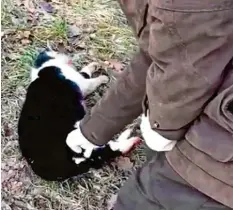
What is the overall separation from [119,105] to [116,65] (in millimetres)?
773

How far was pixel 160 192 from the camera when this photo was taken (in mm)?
2141

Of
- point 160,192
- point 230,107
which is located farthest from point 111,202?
point 230,107

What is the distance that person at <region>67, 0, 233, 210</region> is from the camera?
1.77m

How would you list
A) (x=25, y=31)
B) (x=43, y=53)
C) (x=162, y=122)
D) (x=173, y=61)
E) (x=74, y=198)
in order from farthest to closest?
(x=25, y=31)
(x=43, y=53)
(x=74, y=198)
(x=162, y=122)
(x=173, y=61)

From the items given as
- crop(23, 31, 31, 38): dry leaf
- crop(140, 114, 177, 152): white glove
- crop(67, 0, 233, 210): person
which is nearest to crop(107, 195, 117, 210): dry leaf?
crop(67, 0, 233, 210): person

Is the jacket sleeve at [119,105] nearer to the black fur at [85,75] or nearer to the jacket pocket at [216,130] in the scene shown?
the jacket pocket at [216,130]

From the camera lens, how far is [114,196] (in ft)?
A: 9.14

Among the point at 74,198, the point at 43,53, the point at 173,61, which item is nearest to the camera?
the point at 173,61

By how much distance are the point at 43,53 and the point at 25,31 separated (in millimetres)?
Answer: 250

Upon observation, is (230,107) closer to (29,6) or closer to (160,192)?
(160,192)

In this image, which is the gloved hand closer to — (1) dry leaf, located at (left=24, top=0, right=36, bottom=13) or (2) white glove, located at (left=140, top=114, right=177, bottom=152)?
(2) white glove, located at (left=140, top=114, right=177, bottom=152)

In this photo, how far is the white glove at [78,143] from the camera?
8.49 feet

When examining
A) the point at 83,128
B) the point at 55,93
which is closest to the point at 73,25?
the point at 55,93

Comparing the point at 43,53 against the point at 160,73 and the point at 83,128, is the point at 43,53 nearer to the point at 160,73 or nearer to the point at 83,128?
the point at 83,128
